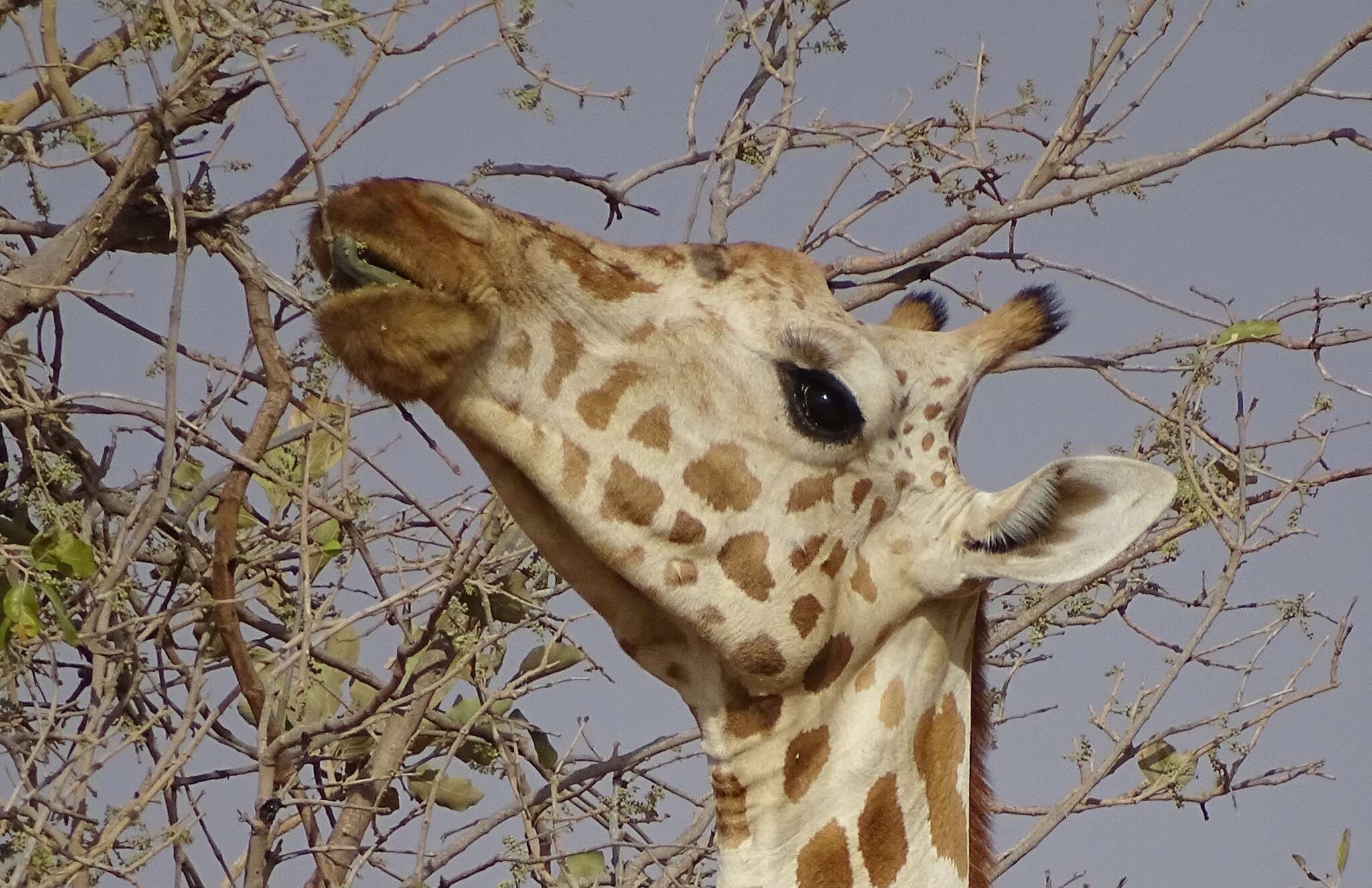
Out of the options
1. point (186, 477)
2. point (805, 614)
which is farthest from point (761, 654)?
point (186, 477)

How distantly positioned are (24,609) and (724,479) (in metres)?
1.26

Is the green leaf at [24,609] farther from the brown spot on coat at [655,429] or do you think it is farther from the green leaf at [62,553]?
the brown spot on coat at [655,429]

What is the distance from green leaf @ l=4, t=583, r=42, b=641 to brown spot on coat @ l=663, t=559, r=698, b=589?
112 cm

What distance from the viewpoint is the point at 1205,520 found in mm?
4500

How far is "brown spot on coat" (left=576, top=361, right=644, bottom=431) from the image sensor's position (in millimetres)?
3096

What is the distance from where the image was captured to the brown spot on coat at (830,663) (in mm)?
3217

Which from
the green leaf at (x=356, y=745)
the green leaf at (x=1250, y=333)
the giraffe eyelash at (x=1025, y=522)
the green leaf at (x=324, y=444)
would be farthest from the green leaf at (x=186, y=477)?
the green leaf at (x=1250, y=333)

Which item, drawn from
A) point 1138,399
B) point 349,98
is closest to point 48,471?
point 349,98

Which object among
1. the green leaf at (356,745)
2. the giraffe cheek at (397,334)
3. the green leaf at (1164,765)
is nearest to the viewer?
the giraffe cheek at (397,334)

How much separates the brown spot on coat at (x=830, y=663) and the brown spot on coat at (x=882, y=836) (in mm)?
188

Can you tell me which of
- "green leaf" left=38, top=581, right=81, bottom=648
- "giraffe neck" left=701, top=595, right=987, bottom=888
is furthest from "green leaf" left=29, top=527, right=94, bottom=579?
"giraffe neck" left=701, top=595, right=987, bottom=888

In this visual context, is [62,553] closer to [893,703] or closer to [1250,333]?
[893,703]

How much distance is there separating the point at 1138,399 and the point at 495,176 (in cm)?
151

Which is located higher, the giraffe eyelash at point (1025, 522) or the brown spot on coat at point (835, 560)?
the brown spot on coat at point (835, 560)
